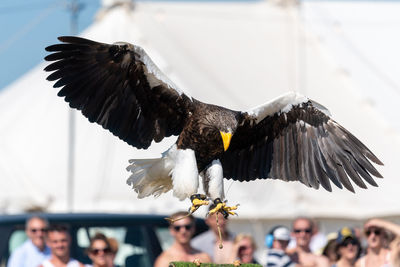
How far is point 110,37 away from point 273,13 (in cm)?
484

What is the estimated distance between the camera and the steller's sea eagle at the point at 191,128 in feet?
21.4

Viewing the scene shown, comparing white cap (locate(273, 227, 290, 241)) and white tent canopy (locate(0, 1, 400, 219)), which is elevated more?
white tent canopy (locate(0, 1, 400, 219))

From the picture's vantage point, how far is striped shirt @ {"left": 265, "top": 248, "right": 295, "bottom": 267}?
7646 millimetres

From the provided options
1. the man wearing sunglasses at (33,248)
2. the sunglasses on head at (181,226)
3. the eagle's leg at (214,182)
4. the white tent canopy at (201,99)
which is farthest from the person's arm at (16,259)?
the white tent canopy at (201,99)

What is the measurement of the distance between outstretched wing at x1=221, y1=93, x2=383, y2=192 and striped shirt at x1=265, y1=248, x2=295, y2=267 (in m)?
0.81

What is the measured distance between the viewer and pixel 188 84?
1647 centimetres

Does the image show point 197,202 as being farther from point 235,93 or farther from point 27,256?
point 235,93

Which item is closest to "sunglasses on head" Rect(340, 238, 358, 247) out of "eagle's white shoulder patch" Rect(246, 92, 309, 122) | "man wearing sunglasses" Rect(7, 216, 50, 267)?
"eagle's white shoulder patch" Rect(246, 92, 309, 122)

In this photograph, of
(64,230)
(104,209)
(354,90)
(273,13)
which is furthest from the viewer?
(273,13)

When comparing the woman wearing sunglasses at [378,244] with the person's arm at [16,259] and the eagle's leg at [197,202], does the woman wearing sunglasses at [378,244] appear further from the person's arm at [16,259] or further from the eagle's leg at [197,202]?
the person's arm at [16,259]

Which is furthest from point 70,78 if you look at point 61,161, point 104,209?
point 61,161

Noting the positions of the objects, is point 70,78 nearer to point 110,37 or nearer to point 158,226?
point 158,226

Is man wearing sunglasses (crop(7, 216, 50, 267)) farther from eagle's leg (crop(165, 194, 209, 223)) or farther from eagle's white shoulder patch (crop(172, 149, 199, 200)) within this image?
eagle's leg (crop(165, 194, 209, 223))

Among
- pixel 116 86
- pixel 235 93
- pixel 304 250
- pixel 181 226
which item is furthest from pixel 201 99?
pixel 116 86
